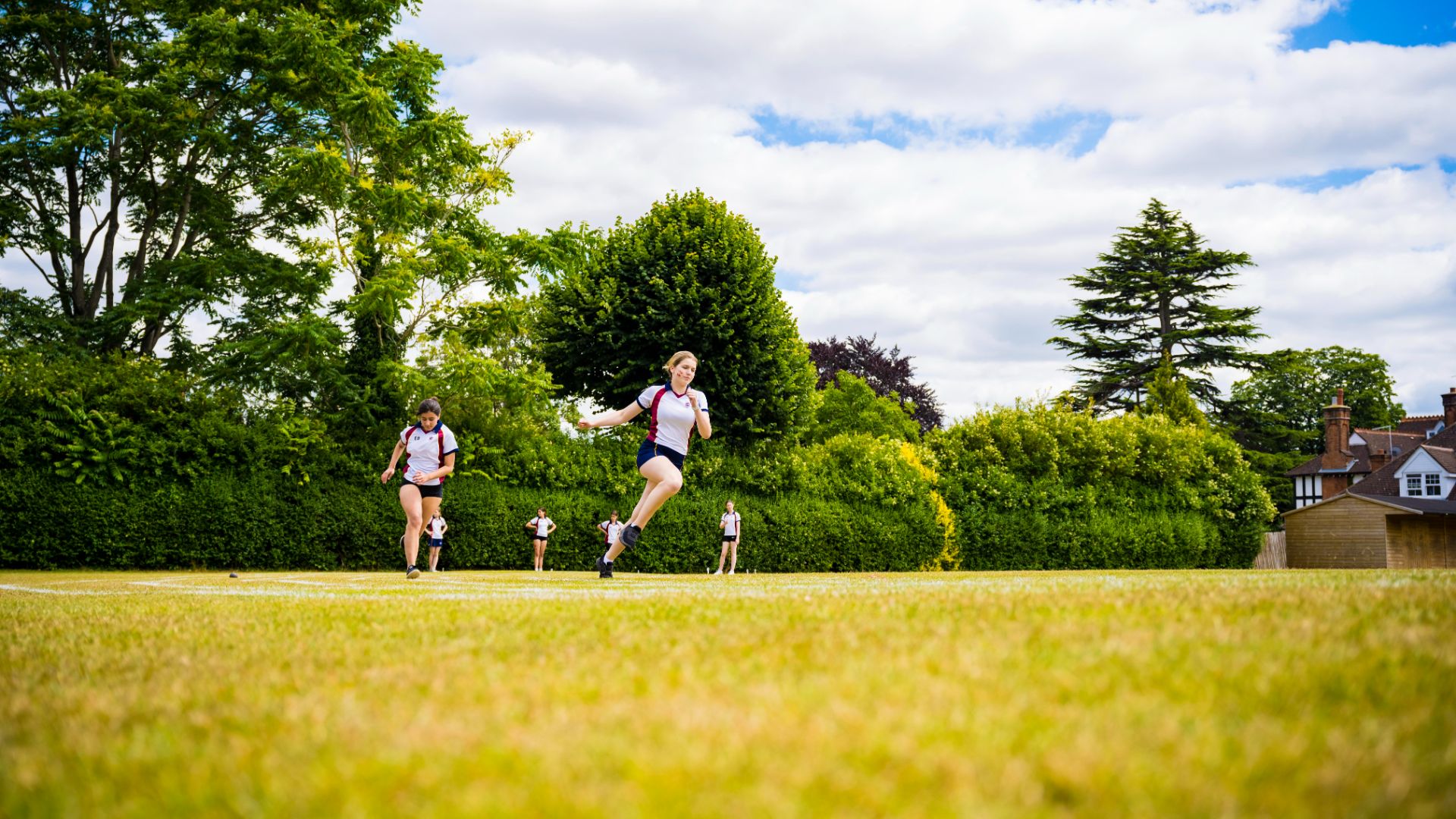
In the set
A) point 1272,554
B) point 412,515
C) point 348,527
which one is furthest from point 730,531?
point 1272,554

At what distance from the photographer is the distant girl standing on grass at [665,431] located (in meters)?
11.1

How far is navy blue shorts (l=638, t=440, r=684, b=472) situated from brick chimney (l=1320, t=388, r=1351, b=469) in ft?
202

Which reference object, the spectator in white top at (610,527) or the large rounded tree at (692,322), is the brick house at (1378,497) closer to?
the large rounded tree at (692,322)

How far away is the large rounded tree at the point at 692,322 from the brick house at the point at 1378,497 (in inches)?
1136

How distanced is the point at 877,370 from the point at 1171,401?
1362cm

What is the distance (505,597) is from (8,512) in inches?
732

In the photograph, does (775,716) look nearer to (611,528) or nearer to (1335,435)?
(611,528)

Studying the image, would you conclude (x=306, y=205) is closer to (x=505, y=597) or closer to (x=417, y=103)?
(x=417, y=103)

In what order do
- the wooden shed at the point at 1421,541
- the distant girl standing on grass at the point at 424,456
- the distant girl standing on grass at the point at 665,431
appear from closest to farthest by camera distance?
1. the distant girl standing on grass at the point at 665,431
2. the distant girl standing on grass at the point at 424,456
3. the wooden shed at the point at 1421,541

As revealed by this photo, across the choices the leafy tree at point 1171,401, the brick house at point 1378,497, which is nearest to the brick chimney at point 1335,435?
the brick house at point 1378,497

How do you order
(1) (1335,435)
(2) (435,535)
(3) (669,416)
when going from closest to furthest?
(3) (669,416), (2) (435,535), (1) (1335,435)

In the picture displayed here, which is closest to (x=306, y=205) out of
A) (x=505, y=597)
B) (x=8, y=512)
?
(x=8, y=512)

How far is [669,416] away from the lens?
1124 cm

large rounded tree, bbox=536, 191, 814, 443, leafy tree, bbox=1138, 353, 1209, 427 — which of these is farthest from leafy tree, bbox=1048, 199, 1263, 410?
large rounded tree, bbox=536, 191, 814, 443
